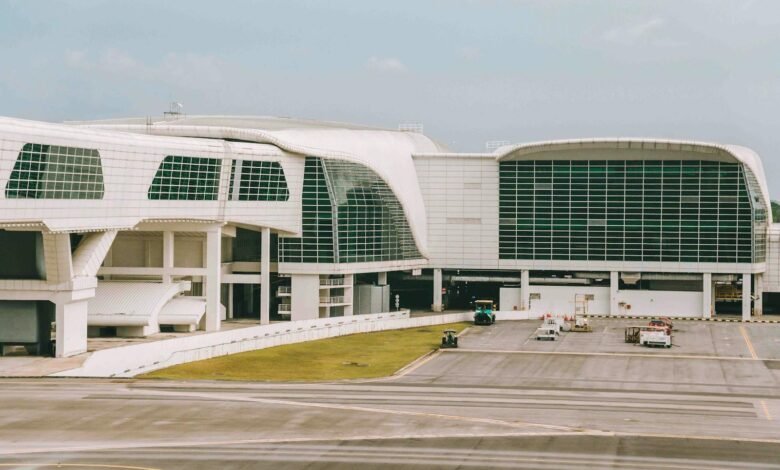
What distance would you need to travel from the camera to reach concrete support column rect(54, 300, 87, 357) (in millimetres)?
87188

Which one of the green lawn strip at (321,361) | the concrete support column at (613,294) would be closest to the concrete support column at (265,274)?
the green lawn strip at (321,361)

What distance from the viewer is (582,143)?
440ft

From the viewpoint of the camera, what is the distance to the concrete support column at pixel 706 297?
134 metres

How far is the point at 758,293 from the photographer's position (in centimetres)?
13875

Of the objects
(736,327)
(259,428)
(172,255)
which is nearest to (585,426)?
(259,428)

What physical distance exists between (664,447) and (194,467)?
21.8 m

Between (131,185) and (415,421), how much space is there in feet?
156

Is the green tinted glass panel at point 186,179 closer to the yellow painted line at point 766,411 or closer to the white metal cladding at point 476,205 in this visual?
the white metal cladding at point 476,205

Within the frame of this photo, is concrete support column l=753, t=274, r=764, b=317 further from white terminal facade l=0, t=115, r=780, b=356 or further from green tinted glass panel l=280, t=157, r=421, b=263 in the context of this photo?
green tinted glass panel l=280, t=157, r=421, b=263

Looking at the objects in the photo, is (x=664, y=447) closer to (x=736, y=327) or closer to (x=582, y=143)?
(x=736, y=327)

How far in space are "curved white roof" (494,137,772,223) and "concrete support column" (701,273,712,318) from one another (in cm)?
1190

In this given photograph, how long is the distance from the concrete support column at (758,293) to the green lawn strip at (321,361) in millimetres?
45237

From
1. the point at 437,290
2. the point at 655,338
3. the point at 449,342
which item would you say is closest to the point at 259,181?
the point at 449,342

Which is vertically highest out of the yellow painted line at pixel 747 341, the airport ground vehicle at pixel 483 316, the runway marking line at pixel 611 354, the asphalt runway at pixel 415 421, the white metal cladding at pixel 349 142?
the white metal cladding at pixel 349 142
